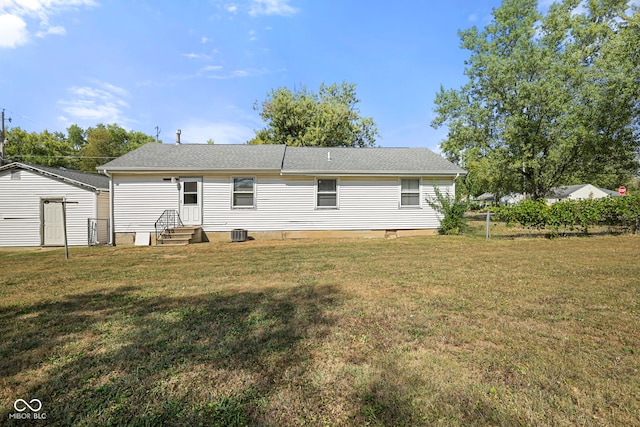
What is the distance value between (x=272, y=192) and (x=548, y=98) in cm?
1797

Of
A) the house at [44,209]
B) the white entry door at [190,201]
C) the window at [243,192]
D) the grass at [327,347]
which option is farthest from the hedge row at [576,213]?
the house at [44,209]

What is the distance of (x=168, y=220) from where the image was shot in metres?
12.2

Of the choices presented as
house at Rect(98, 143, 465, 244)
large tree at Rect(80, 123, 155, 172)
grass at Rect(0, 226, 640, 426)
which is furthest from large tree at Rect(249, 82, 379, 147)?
large tree at Rect(80, 123, 155, 172)

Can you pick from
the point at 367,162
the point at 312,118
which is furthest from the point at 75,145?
the point at 367,162

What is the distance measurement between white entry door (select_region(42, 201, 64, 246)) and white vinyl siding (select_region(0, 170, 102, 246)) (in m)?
0.16

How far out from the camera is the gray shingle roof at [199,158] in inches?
472

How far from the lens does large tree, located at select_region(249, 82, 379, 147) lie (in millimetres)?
25609

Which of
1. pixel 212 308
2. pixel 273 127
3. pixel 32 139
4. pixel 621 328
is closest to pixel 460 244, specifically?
pixel 621 328

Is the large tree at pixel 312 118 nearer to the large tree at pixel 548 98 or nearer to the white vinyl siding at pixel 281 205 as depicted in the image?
the large tree at pixel 548 98

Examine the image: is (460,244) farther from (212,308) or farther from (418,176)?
(212,308)

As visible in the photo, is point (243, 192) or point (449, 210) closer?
point (243, 192)

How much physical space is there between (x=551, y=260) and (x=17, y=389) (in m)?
9.61

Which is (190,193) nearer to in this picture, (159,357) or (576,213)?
(159,357)

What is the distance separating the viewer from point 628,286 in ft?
16.5
